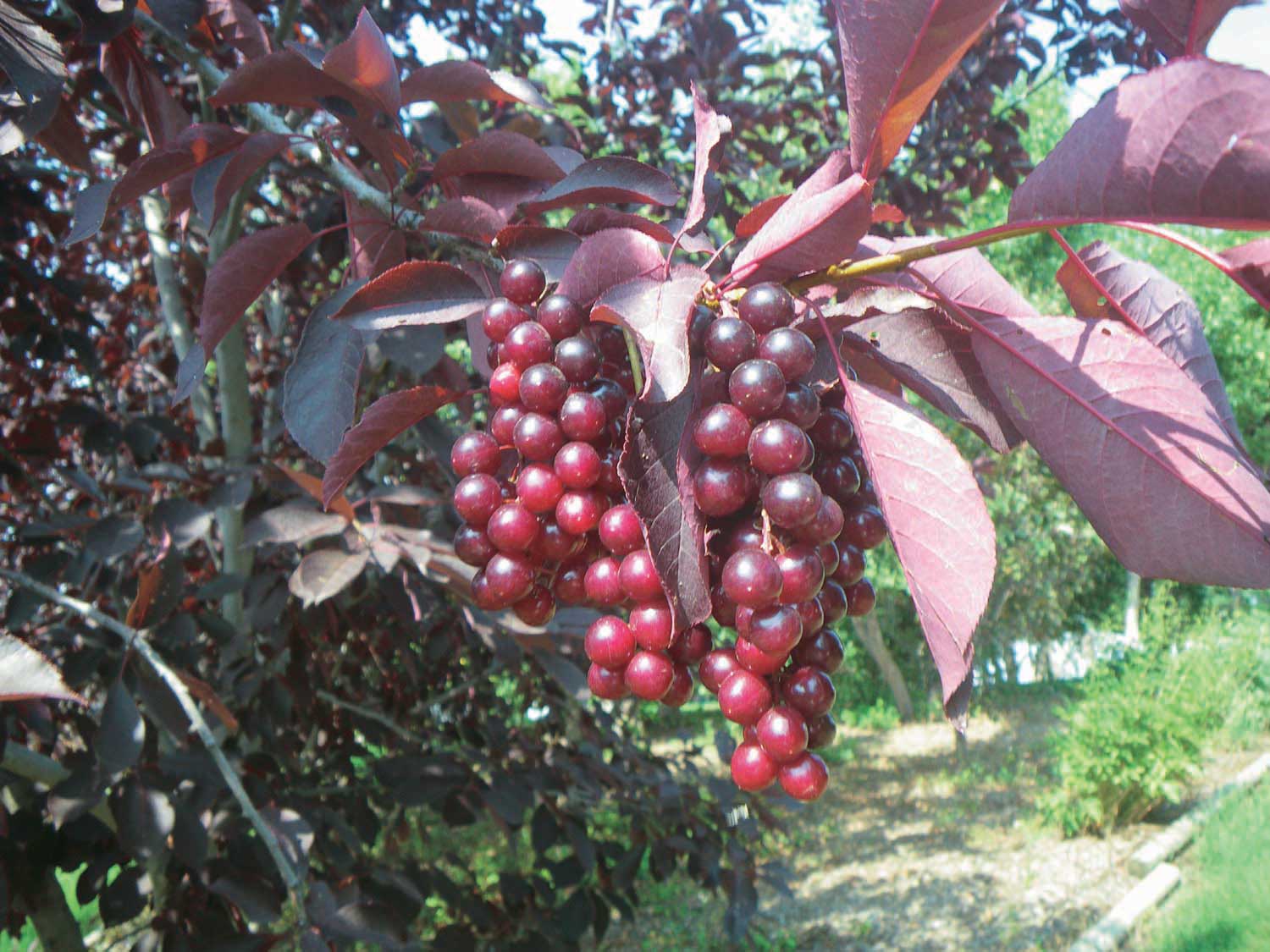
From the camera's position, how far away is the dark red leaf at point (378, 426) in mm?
712

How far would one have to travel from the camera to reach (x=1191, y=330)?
71 centimetres

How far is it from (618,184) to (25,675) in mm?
635

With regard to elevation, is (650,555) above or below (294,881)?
above

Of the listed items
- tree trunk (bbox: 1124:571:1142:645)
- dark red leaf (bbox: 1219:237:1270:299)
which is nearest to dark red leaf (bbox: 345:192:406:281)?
dark red leaf (bbox: 1219:237:1270:299)

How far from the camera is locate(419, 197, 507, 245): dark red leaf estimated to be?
0.88 metres

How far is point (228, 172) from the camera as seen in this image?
956mm

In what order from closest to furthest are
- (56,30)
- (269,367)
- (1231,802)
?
(56,30), (269,367), (1231,802)

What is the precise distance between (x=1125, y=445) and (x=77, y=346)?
2.52 m

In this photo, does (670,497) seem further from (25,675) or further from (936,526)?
(25,675)

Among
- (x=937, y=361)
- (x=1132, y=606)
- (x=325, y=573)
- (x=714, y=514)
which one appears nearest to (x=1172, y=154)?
(x=937, y=361)

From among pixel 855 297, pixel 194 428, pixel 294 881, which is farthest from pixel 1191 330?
pixel 194 428

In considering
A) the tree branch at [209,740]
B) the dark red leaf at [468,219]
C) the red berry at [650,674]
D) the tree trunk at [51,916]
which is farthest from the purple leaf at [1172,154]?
the tree trunk at [51,916]

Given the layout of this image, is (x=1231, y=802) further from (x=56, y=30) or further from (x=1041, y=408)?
(x=56, y=30)

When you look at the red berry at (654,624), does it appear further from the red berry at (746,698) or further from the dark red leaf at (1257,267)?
the dark red leaf at (1257,267)
